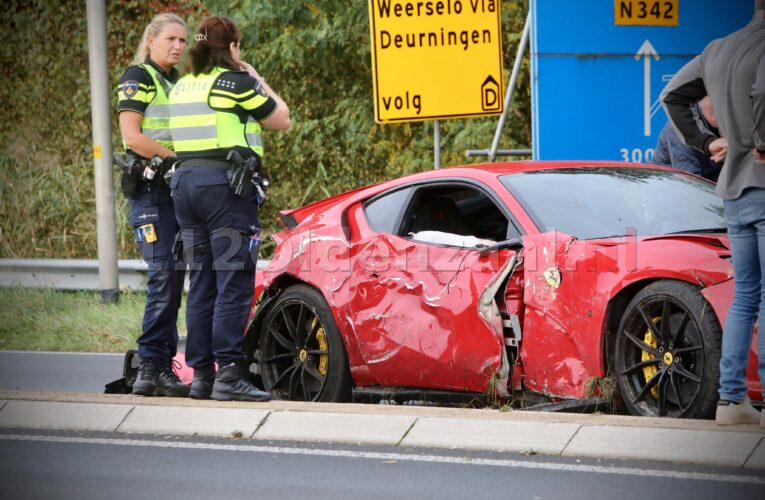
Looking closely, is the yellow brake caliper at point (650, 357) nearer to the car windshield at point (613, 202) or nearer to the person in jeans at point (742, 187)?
the person in jeans at point (742, 187)

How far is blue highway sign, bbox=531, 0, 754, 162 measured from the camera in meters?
12.5

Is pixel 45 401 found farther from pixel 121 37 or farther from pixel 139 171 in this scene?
pixel 121 37

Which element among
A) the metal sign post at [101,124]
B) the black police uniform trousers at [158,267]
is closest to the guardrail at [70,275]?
the metal sign post at [101,124]

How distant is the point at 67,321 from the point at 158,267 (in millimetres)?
5159

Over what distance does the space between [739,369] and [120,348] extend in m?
7.20

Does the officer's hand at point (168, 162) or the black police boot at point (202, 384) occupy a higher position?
the officer's hand at point (168, 162)

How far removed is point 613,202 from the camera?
7.51 m

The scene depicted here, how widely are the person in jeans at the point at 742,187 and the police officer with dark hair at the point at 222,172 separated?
2.41 m

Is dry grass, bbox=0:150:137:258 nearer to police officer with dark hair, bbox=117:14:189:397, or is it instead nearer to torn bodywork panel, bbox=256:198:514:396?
police officer with dark hair, bbox=117:14:189:397

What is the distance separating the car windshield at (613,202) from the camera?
7297mm

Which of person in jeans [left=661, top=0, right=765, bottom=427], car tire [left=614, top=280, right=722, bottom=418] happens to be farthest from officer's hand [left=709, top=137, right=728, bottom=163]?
car tire [left=614, top=280, right=722, bottom=418]

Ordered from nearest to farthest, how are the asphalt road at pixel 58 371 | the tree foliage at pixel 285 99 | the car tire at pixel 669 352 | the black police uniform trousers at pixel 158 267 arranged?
the car tire at pixel 669 352 < the black police uniform trousers at pixel 158 267 < the asphalt road at pixel 58 371 < the tree foliage at pixel 285 99

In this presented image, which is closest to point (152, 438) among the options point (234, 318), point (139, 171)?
point (234, 318)

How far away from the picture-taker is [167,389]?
8.20m
